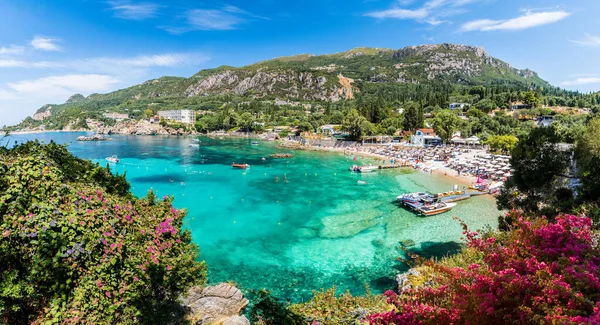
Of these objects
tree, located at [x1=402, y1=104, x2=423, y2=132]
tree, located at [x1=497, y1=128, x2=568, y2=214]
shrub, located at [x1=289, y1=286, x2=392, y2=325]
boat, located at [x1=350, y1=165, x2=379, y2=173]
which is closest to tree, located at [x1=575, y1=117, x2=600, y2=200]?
tree, located at [x1=497, y1=128, x2=568, y2=214]

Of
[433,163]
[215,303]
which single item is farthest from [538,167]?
[433,163]

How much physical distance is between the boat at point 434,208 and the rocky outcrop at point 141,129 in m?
119

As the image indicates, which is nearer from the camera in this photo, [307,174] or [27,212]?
[27,212]

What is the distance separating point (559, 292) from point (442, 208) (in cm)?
2429

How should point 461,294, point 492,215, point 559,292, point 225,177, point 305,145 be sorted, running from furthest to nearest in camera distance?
point 305,145
point 225,177
point 492,215
point 461,294
point 559,292

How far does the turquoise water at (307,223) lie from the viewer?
16719 millimetres

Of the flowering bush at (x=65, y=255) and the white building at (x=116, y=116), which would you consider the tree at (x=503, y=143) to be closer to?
the flowering bush at (x=65, y=255)

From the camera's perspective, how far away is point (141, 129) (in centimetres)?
13150

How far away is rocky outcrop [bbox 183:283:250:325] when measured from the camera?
9.90 meters

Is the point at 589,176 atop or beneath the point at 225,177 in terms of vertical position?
atop

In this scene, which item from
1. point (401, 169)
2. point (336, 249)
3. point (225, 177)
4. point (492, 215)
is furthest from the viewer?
point (401, 169)

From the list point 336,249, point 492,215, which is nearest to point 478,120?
point 492,215

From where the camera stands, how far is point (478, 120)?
76812 mm

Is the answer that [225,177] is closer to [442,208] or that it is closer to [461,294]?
[442,208]
